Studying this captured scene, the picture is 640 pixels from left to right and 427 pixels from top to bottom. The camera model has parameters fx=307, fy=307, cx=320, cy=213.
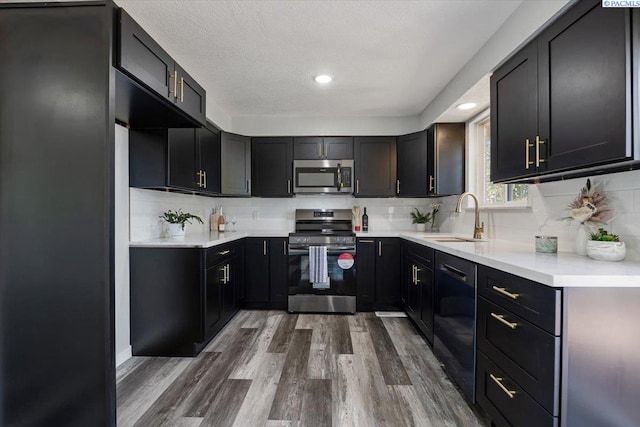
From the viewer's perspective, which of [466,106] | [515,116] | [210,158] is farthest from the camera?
[210,158]

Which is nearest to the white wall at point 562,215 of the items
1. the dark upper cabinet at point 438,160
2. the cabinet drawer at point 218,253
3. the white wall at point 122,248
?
the dark upper cabinet at point 438,160

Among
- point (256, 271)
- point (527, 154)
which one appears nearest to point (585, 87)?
point (527, 154)

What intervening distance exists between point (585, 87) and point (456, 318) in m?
1.43

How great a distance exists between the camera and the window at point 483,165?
2.75 metres

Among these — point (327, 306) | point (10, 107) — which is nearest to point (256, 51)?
point (10, 107)

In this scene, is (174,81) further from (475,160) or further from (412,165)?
(475,160)

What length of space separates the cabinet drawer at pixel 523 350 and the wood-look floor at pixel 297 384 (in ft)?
1.72

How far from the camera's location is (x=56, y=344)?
1381 mm

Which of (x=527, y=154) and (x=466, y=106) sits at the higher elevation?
(x=466, y=106)

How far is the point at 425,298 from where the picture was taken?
269 cm

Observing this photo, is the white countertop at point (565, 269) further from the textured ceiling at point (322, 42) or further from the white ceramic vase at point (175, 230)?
the white ceramic vase at point (175, 230)

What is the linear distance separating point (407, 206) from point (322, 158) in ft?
4.33

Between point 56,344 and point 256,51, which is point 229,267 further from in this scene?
point 256,51

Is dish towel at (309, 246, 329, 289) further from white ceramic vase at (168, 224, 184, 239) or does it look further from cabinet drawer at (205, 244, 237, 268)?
white ceramic vase at (168, 224, 184, 239)
